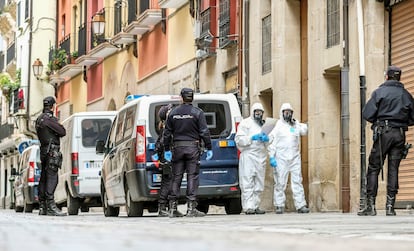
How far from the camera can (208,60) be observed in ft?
96.7

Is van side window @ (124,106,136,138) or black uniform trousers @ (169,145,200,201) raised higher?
van side window @ (124,106,136,138)

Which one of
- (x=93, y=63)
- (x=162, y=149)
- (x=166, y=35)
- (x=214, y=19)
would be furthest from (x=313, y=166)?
(x=93, y=63)

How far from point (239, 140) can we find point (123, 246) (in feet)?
39.9

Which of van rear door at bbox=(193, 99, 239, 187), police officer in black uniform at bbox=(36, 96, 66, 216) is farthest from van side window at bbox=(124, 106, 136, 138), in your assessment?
police officer in black uniform at bbox=(36, 96, 66, 216)

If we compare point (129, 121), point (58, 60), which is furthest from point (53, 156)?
point (58, 60)

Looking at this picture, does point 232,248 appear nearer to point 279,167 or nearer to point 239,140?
point 239,140

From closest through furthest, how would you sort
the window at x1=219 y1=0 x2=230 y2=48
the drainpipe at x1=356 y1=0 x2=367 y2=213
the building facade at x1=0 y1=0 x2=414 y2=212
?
the drainpipe at x1=356 y1=0 x2=367 y2=213 → the building facade at x1=0 y1=0 x2=414 y2=212 → the window at x1=219 y1=0 x2=230 y2=48

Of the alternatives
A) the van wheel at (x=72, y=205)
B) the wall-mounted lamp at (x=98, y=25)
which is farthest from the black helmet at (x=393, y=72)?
the wall-mounted lamp at (x=98, y=25)

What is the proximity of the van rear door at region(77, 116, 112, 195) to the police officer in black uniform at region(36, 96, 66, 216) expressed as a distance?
336 cm

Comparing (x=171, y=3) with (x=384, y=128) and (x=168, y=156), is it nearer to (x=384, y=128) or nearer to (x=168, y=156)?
(x=168, y=156)

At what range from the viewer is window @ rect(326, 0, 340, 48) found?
21578 mm

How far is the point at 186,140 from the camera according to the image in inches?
675

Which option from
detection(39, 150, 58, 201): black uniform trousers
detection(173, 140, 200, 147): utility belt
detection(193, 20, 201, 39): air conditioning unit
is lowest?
detection(39, 150, 58, 201): black uniform trousers

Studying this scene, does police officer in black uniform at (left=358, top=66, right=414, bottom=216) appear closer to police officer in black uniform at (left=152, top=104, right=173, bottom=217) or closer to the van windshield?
police officer in black uniform at (left=152, top=104, right=173, bottom=217)
